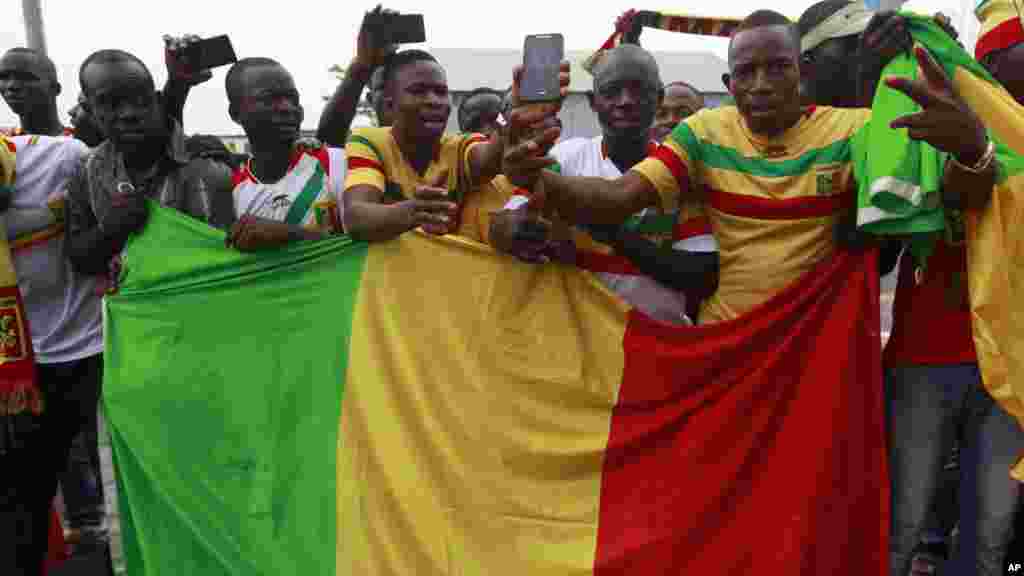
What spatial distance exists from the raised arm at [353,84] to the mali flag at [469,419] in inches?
32.2

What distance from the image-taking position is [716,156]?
2.86 metres

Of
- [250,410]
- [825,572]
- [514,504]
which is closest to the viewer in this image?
[825,572]

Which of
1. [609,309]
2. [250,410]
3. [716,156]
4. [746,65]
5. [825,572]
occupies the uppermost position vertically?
[746,65]

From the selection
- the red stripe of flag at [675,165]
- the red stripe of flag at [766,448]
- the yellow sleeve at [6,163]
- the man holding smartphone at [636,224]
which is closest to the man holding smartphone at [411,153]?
the man holding smartphone at [636,224]

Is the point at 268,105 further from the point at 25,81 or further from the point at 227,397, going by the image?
the point at 25,81

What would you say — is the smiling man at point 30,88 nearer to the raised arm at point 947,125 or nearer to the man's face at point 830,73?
the man's face at point 830,73

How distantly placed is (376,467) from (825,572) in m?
1.45

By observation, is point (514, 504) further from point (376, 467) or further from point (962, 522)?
point (962, 522)

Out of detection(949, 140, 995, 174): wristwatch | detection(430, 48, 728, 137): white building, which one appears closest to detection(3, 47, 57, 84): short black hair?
detection(949, 140, 995, 174): wristwatch

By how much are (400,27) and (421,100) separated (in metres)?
0.42

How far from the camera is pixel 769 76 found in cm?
276

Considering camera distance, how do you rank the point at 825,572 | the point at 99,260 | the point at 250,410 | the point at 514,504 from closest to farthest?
the point at 825,572, the point at 514,504, the point at 250,410, the point at 99,260

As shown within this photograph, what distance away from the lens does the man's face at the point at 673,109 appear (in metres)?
4.96

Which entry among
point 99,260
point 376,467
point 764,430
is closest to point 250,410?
point 376,467
